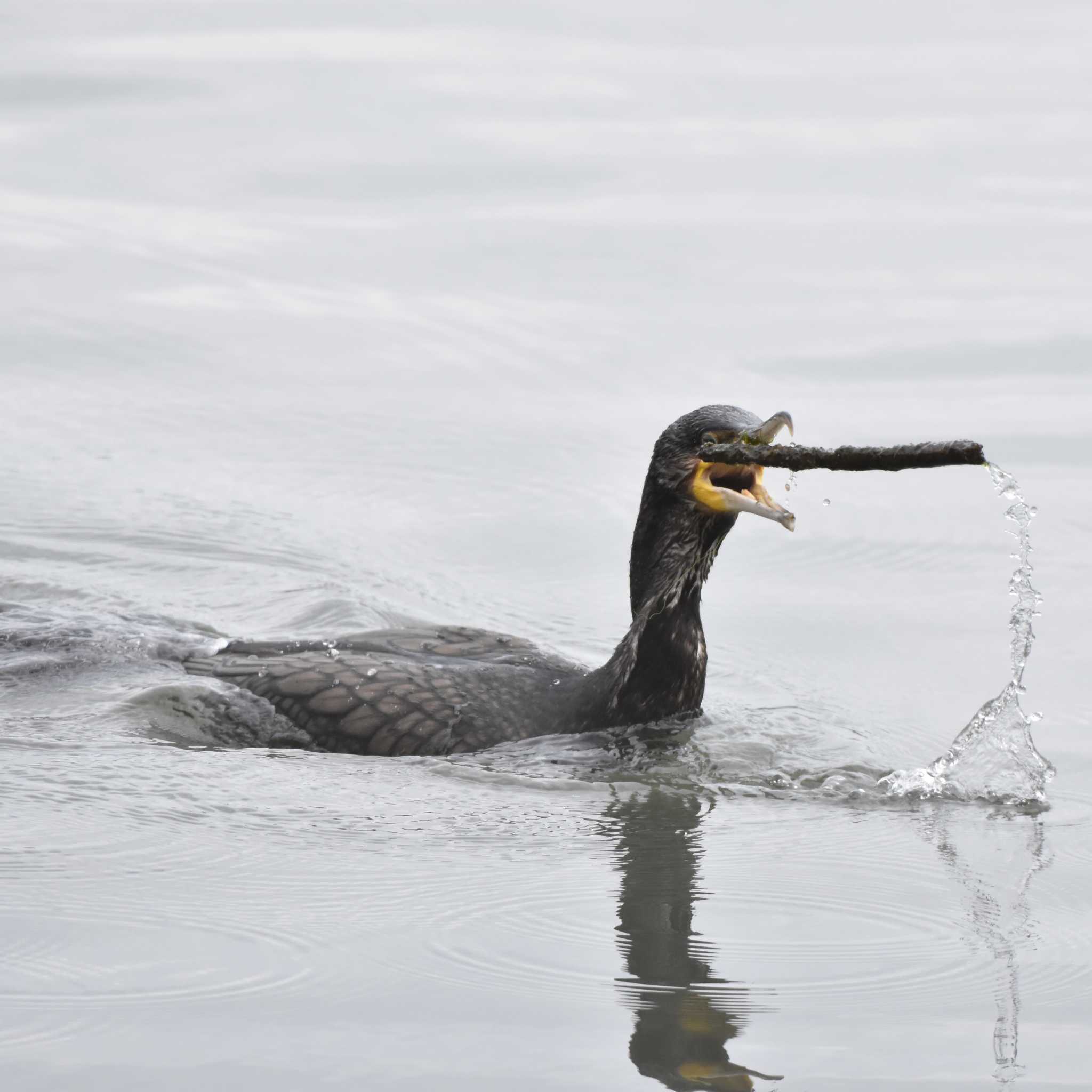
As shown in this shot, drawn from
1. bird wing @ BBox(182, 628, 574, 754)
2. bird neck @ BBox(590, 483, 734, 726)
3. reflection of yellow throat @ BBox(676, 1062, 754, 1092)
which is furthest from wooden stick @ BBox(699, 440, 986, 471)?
reflection of yellow throat @ BBox(676, 1062, 754, 1092)

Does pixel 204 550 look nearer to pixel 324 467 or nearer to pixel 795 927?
pixel 324 467

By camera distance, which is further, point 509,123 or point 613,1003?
point 509,123

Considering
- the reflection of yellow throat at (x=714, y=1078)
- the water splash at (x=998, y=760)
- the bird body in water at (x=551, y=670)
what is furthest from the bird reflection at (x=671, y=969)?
the bird body in water at (x=551, y=670)

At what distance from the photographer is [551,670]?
8195 millimetres

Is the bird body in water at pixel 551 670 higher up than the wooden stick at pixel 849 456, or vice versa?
the wooden stick at pixel 849 456

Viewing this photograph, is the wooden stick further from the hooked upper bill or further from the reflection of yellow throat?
the reflection of yellow throat

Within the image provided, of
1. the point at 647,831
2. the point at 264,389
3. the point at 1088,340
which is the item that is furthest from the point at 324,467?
the point at 647,831

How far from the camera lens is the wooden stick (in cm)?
626

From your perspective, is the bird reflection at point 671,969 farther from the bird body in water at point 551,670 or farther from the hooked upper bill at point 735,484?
the hooked upper bill at point 735,484

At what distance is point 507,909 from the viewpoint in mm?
5668

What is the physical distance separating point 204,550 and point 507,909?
17.4ft

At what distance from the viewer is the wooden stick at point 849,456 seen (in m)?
6.26

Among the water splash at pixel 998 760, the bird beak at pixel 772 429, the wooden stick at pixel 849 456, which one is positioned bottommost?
the water splash at pixel 998 760

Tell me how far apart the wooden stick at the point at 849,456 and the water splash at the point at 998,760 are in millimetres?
477
